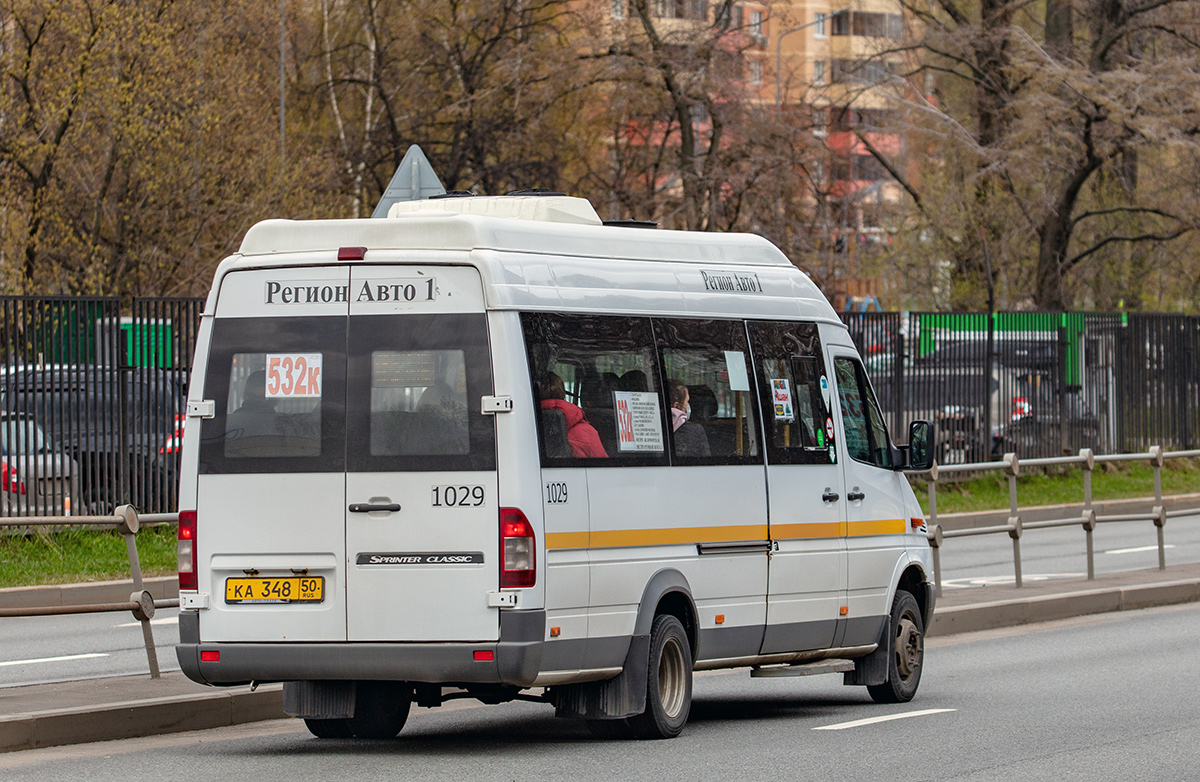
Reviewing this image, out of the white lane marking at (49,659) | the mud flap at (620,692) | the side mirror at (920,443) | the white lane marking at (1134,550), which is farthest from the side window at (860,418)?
the white lane marking at (1134,550)

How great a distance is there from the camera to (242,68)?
103ft

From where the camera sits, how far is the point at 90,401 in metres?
20.0

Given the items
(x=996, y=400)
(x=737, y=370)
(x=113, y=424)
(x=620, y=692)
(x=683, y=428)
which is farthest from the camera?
(x=996, y=400)

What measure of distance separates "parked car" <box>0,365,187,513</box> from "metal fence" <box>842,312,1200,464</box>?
34.0 feet

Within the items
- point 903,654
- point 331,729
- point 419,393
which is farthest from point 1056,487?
point 419,393

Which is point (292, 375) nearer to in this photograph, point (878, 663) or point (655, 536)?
point (655, 536)

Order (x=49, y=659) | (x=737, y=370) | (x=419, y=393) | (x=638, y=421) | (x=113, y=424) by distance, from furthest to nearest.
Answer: (x=113, y=424) < (x=49, y=659) < (x=737, y=370) < (x=638, y=421) < (x=419, y=393)

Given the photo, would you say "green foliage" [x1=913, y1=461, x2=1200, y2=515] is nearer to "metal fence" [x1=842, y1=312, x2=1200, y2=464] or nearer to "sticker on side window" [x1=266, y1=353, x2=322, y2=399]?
"metal fence" [x1=842, y1=312, x2=1200, y2=464]

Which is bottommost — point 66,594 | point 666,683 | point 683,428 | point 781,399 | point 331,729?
point 331,729

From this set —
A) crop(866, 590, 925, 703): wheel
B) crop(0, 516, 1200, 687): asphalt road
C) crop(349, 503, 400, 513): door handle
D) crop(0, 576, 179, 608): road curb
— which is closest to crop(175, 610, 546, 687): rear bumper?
crop(349, 503, 400, 513): door handle

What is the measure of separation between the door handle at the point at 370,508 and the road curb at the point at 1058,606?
7223mm

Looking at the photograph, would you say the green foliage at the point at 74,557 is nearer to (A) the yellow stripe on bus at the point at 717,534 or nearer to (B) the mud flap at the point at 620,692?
(A) the yellow stripe on bus at the point at 717,534

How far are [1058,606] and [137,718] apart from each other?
9.07 meters

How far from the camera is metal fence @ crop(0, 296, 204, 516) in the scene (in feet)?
63.3
